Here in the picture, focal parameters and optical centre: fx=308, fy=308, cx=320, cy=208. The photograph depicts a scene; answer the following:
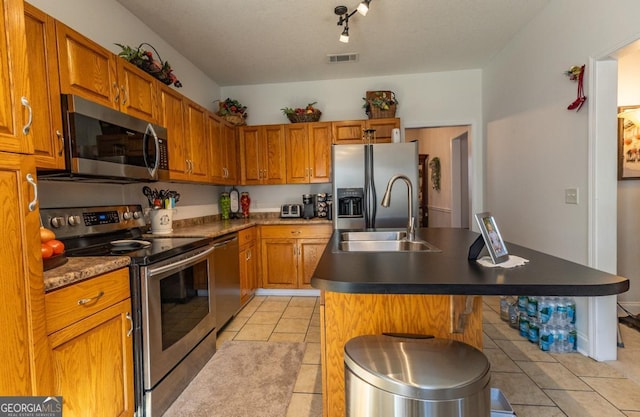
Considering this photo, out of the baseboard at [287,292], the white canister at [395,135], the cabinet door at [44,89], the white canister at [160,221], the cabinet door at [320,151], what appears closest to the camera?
the cabinet door at [44,89]

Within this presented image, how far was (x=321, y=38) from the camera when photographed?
2951 millimetres

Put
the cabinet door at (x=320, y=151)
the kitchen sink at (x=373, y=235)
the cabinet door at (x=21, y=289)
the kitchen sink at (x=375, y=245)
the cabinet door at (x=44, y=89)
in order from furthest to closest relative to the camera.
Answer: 1. the cabinet door at (x=320, y=151)
2. the kitchen sink at (x=373, y=235)
3. the kitchen sink at (x=375, y=245)
4. the cabinet door at (x=44, y=89)
5. the cabinet door at (x=21, y=289)

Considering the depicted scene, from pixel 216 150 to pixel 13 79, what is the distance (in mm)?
2300

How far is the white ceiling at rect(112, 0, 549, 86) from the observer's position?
2.46m

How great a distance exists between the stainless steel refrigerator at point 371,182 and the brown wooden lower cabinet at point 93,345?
2229mm

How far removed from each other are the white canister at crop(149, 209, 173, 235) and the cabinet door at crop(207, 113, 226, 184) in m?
0.76

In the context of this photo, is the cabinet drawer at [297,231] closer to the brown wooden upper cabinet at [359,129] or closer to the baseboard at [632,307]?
the brown wooden upper cabinet at [359,129]

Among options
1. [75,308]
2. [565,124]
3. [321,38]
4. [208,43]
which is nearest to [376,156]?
[321,38]

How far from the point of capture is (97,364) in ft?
4.44

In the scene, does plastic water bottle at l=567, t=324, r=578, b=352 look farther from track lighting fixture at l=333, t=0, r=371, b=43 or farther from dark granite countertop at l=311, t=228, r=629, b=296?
track lighting fixture at l=333, t=0, r=371, b=43

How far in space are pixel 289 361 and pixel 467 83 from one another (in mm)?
3763

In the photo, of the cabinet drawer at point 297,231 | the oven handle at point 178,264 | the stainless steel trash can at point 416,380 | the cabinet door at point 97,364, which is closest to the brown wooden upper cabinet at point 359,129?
the cabinet drawer at point 297,231

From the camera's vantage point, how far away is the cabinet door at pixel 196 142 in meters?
2.78

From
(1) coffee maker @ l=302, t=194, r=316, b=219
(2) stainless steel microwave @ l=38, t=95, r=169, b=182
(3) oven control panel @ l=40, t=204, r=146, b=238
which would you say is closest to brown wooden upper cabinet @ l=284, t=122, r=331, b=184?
(1) coffee maker @ l=302, t=194, r=316, b=219
